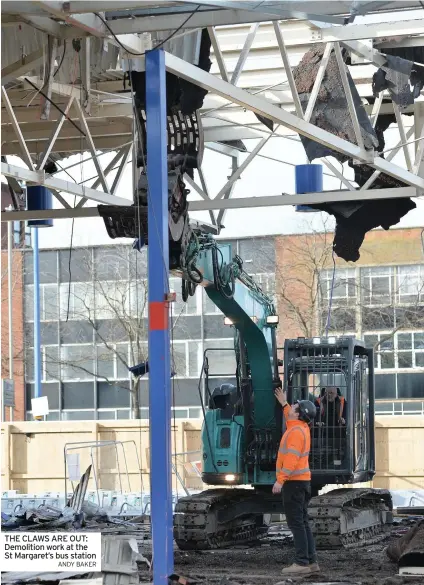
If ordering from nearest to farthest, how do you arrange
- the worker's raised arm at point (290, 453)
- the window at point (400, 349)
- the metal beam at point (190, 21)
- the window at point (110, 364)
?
the metal beam at point (190, 21)
the worker's raised arm at point (290, 453)
the window at point (400, 349)
the window at point (110, 364)

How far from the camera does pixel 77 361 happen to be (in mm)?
54219

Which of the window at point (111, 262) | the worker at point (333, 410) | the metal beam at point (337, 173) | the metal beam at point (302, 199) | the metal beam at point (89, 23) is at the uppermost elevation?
the window at point (111, 262)

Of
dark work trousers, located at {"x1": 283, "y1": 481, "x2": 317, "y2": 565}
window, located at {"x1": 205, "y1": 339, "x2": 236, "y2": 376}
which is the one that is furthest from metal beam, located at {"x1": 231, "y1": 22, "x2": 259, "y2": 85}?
window, located at {"x1": 205, "y1": 339, "x2": 236, "y2": 376}

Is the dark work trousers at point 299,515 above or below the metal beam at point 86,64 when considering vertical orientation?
below

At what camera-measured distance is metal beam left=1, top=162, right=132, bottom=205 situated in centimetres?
1958

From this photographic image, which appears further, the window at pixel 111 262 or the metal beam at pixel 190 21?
the window at pixel 111 262

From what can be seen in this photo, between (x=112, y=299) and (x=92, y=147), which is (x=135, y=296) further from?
(x=92, y=147)

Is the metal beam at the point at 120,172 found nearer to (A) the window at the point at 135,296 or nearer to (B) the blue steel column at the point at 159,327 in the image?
(B) the blue steel column at the point at 159,327

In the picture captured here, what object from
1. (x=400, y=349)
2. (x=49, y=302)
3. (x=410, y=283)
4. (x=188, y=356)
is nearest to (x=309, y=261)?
(x=410, y=283)

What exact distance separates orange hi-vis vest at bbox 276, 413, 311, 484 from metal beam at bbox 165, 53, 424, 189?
3903 millimetres

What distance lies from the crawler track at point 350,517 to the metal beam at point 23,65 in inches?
291

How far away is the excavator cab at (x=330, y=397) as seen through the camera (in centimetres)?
1938

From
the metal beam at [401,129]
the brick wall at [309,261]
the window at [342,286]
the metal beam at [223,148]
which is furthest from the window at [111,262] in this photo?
the metal beam at [401,129]

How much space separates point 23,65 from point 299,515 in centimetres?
690
